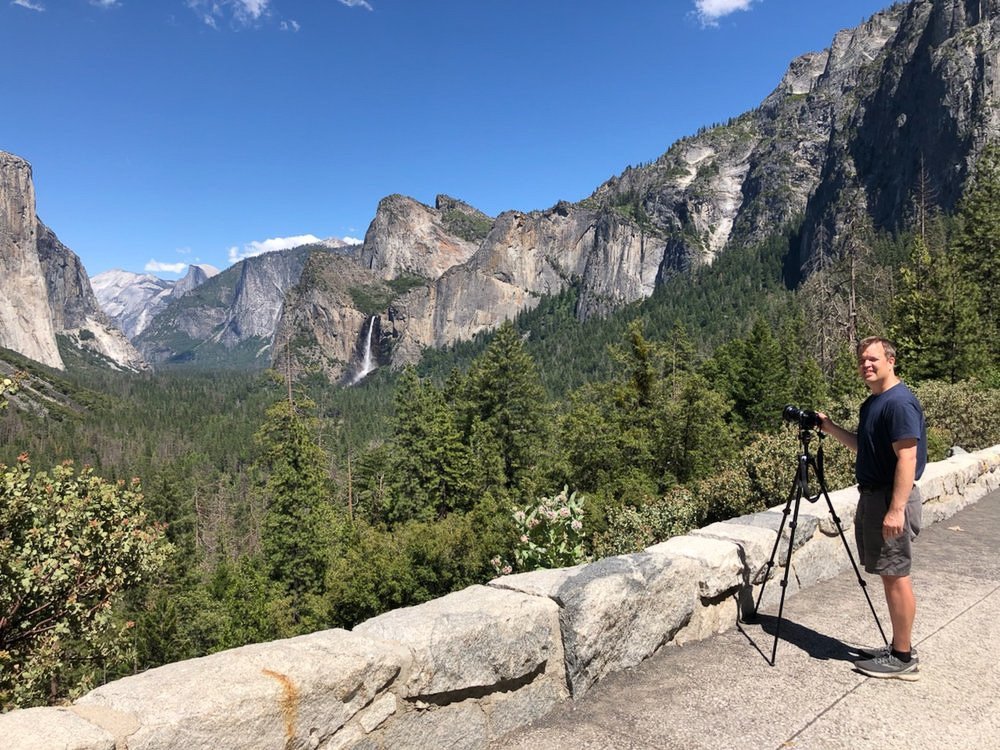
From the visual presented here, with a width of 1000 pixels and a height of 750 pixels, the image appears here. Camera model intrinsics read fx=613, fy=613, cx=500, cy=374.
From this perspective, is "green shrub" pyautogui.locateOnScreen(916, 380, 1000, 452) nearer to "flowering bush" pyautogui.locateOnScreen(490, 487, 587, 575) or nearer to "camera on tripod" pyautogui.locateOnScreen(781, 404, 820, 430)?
"flowering bush" pyautogui.locateOnScreen(490, 487, 587, 575)

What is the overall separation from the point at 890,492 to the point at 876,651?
121 cm

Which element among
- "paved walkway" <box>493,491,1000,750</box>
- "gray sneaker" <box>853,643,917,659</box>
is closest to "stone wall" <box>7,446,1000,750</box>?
"paved walkway" <box>493,491,1000,750</box>

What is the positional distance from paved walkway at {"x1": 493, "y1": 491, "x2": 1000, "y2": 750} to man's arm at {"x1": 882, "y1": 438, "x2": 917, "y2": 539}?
1060 mm

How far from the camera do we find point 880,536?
4281 mm

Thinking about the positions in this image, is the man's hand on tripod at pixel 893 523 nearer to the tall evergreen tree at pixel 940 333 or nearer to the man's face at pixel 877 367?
the man's face at pixel 877 367

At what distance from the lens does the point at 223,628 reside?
38.2 m

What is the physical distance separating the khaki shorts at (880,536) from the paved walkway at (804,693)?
751 millimetres

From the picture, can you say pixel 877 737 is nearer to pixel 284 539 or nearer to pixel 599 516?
pixel 599 516

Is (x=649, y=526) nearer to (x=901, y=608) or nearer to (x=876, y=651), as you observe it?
(x=876, y=651)

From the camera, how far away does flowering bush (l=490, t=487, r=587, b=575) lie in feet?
24.9

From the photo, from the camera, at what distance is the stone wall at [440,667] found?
2.48 m

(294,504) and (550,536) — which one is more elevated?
(550,536)

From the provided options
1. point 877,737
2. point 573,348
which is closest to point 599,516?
point 877,737

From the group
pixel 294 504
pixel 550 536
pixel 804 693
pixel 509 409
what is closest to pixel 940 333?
pixel 509 409
